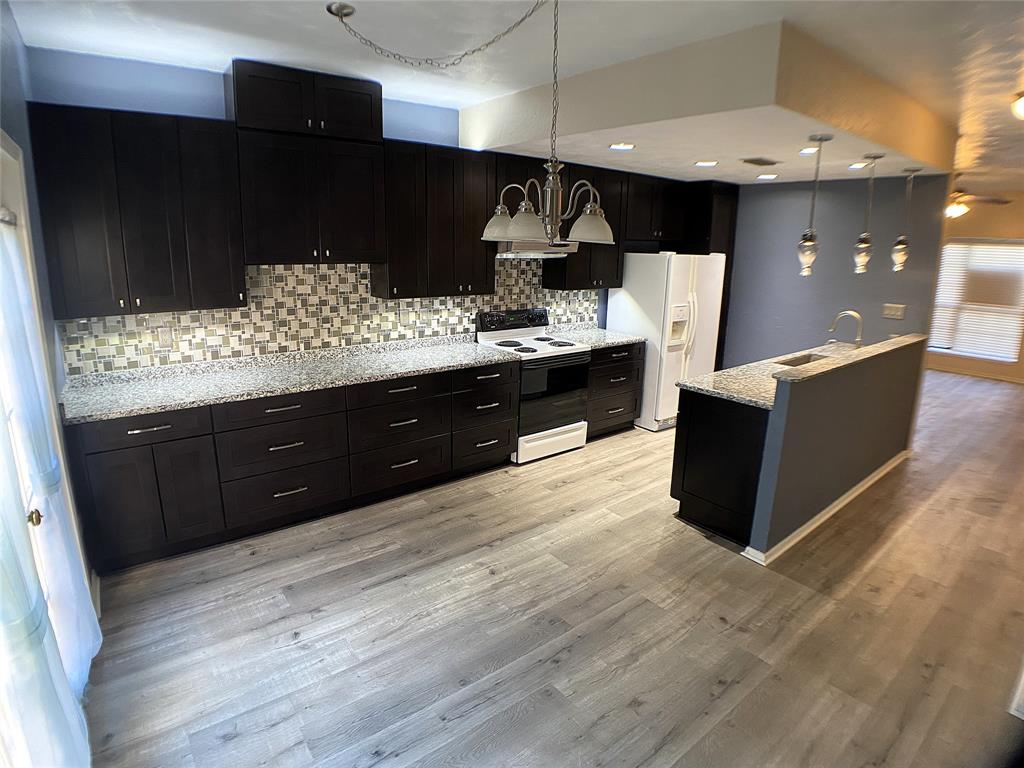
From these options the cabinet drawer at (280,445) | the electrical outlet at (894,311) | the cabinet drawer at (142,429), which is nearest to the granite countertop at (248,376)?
the cabinet drawer at (142,429)

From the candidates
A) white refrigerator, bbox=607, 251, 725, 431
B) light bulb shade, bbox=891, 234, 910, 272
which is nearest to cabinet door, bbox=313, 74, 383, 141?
white refrigerator, bbox=607, 251, 725, 431

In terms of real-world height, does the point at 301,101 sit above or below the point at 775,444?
above

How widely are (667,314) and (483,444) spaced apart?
6.95ft

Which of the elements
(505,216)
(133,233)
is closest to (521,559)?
(505,216)

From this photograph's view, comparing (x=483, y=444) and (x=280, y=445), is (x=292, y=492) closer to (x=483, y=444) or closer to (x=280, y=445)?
(x=280, y=445)

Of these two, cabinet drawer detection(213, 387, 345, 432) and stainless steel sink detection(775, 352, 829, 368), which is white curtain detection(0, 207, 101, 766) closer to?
cabinet drawer detection(213, 387, 345, 432)

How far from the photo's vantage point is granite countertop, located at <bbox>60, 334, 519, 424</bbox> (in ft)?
A: 9.40

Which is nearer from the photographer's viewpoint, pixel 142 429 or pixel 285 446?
pixel 142 429

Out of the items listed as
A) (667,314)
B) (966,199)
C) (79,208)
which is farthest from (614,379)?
(966,199)

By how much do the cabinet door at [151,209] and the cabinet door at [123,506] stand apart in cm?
81

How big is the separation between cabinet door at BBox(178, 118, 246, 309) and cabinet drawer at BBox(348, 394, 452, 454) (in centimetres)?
100

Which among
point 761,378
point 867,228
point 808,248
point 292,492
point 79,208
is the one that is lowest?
point 292,492

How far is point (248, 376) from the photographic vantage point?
340 centimetres

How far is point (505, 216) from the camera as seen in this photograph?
251cm
